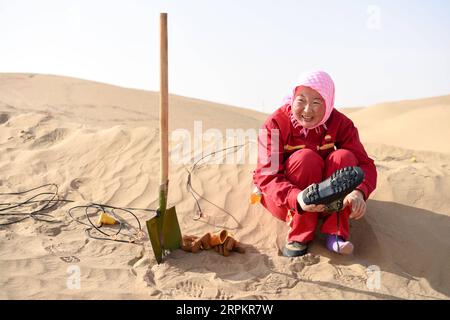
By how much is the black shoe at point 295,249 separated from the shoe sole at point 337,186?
0.53 meters

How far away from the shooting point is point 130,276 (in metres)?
3.02

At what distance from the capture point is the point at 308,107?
322cm

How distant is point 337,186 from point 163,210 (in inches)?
50.1

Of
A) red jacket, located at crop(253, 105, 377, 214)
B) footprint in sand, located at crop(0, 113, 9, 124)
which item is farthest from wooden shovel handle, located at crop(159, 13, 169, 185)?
footprint in sand, located at crop(0, 113, 9, 124)

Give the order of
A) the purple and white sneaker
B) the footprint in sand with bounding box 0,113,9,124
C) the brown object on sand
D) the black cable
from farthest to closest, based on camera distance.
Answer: the footprint in sand with bounding box 0,113,9,124, the black cable, the brown object on sand, the purple and white sneaker

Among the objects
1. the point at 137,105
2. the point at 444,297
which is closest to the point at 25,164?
the point at 444,297

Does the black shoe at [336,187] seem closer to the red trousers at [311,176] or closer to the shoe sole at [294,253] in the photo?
the red trousers at [311,176]

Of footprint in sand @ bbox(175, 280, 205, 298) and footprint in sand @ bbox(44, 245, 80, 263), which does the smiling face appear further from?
footprint in sand @ bbox(44, 245, 80, 263)

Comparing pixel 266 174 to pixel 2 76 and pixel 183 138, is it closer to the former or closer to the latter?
pixel 183 138

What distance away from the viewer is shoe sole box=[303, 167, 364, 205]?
2.70 m

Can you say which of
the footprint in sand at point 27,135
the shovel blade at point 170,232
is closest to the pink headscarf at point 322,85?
the shovel blade at point 170,232

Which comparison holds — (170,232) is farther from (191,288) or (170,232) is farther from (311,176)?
(311,176)

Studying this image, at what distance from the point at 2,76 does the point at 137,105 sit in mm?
4861

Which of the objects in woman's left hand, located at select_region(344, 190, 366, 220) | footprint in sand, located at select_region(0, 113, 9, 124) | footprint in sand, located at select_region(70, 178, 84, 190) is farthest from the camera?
footprint in sand, located at select_region(0, 113, 9, 124)
